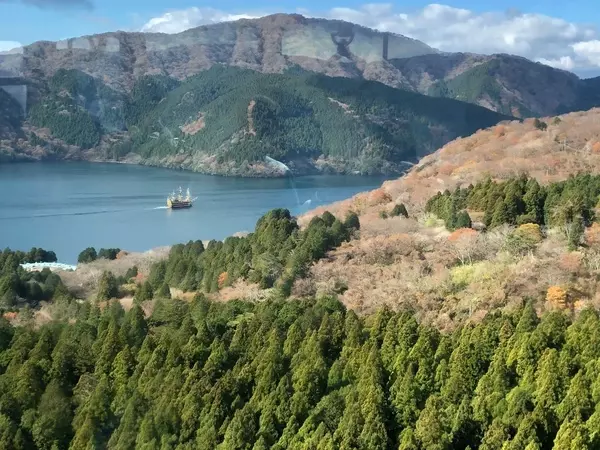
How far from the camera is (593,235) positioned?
10.8 metres

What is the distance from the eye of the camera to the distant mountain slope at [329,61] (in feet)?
239

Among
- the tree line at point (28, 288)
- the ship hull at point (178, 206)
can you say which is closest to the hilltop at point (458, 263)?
the tree line at point (28, 288)

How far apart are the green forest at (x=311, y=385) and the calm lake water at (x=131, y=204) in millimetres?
14364

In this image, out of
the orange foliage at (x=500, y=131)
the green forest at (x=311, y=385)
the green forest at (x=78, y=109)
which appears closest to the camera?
the green forest at (x=311, y=385)

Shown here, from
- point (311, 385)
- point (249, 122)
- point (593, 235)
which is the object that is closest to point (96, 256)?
point (593, 235)

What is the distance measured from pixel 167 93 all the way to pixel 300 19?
1213 inches

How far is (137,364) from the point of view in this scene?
27.6 feet

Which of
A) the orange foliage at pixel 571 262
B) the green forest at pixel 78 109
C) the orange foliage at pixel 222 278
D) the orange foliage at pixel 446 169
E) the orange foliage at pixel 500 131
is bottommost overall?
the orange foliage at pixel 222 278

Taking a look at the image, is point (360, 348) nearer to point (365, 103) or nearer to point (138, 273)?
point (138, 273)

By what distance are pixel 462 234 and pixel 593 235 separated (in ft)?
6.49

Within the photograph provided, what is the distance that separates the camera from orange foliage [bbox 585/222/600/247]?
10.4m

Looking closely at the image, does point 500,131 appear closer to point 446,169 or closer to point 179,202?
point 446,169

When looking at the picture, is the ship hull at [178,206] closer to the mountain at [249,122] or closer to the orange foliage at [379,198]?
the mountain at [249,122]

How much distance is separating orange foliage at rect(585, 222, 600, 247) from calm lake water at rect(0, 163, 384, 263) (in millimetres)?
15596
